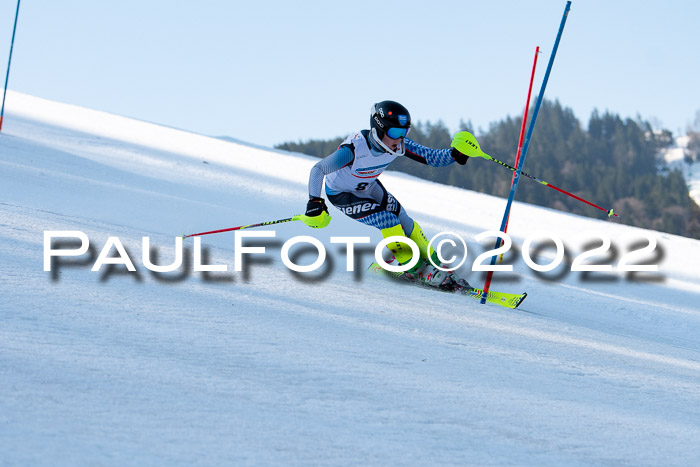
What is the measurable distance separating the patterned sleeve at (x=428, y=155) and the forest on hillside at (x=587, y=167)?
84.8 ft

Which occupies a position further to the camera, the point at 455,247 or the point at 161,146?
the point at 161,146

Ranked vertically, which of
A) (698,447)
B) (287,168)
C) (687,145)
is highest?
(687,145)

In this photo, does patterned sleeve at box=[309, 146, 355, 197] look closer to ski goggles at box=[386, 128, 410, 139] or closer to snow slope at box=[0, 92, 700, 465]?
ski goggles at box=[386, 128, 410, 139]

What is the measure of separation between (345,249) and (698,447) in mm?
4809

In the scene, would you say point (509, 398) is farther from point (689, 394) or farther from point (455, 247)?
point (455, 247)

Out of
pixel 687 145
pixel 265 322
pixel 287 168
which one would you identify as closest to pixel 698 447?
pixel 265 322

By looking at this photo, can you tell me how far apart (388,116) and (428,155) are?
2.15ft

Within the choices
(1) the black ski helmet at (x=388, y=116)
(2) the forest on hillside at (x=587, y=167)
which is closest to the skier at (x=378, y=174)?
(1) the black ski helmet at (x=388, y=116)

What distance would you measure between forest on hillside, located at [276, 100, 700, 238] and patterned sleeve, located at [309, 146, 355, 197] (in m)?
26.3

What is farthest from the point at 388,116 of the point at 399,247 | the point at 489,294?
the point at 489,294

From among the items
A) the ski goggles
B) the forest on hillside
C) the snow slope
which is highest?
the forest on hillside

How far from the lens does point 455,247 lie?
8.22 m

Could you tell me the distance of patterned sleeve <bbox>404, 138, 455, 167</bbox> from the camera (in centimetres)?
534

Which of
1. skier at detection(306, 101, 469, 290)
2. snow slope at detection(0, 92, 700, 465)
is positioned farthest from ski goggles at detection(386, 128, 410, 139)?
snow slope at detection(0, 92, 700, 465)
